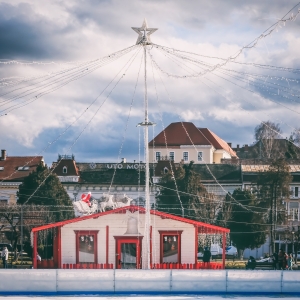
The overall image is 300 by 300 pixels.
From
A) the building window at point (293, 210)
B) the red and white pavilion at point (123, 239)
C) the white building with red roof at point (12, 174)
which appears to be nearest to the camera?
the red and white pavilion at point (123, 239)

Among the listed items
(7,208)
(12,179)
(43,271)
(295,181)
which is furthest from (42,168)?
(43,271)

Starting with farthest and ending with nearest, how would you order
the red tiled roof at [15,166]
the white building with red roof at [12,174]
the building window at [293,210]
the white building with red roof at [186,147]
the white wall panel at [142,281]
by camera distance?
the white building with red roof at [186,147], the red tiled roof at [15,166], the white building with red roof at [12,174], the building window at [293,210], the white wall panel at [142,281]

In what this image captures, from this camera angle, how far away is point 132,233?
4472cm

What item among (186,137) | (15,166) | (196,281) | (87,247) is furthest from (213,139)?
(196,281)

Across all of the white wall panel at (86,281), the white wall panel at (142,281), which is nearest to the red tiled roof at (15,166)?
the white wall panel at (86,281)

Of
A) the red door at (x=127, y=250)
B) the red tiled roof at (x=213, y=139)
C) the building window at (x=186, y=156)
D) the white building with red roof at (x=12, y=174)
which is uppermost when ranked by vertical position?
the red tiled roof at (x=213, y=139)

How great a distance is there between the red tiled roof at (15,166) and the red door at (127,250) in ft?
179

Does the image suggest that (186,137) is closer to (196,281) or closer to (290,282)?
(290,282)

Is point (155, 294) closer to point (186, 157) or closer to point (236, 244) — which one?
point (236, 244)

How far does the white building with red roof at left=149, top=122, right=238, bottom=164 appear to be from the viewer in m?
127

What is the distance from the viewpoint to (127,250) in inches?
1772

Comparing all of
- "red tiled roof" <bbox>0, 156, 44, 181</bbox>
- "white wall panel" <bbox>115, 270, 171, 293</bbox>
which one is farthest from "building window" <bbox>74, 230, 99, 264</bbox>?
"red tiled roof" <bbox>0, 156, 44, 181</bbox>

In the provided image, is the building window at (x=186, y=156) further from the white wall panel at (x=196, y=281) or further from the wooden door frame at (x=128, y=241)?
the white wall panel at (x=196, y=281)

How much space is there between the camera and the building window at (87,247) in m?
44.8
